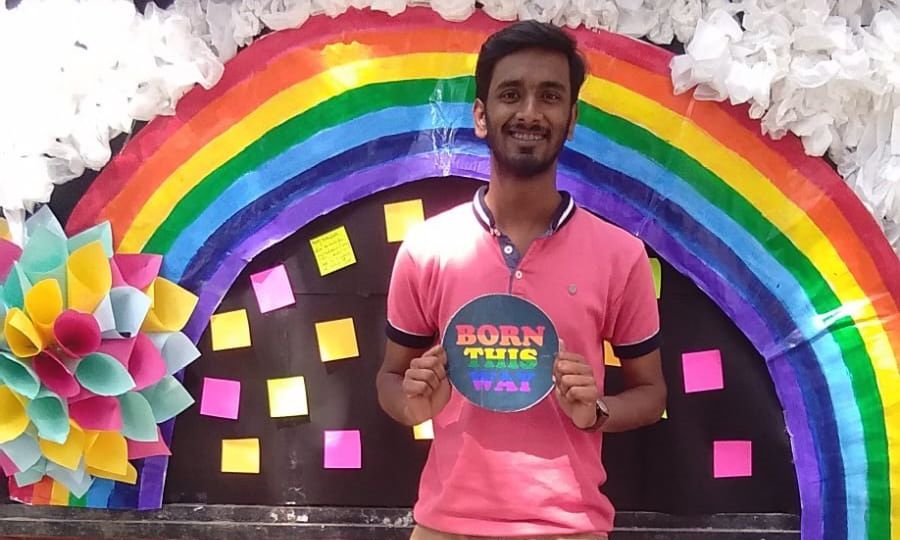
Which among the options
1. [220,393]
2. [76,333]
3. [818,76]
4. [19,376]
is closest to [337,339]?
[220,393]

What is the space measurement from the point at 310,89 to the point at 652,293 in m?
0.74

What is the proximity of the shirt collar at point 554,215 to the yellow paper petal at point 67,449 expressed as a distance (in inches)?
33.4

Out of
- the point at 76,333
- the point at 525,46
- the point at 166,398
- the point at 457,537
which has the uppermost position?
the point at 525,46

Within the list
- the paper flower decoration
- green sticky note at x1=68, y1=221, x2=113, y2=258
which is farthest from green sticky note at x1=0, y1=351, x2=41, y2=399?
green sticky note at x1=68, y1=221, x2=113, y2=258

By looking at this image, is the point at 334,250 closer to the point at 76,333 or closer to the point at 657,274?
the point at 76,333

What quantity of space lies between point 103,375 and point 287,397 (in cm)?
33

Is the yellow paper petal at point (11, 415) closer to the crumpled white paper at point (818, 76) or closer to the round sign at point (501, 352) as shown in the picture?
the round sign at point (501, 352)

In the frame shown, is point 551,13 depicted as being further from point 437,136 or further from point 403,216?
point 403,216

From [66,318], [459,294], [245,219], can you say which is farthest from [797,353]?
[66,318]

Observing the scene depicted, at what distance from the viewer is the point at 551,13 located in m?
1.58

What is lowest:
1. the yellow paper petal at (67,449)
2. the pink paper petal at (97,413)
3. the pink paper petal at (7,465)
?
the pink paper petal at (7,465)

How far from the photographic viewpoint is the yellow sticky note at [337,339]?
1668 mm

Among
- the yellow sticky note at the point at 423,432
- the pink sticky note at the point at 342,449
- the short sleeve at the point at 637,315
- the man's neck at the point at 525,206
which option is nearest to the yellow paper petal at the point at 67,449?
the pink sticky note at the point at 342,449

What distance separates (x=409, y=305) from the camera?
136cm
